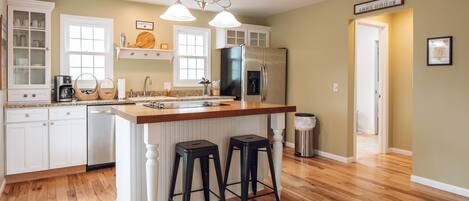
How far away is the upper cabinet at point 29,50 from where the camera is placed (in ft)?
13.0

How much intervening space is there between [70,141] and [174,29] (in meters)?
2.41

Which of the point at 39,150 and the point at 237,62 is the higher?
the point at 237,62

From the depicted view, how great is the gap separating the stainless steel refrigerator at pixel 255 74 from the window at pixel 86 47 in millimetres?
1938

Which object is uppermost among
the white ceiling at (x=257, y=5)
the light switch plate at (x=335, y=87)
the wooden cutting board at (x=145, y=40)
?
the white ceiling at (x=257, y=5)

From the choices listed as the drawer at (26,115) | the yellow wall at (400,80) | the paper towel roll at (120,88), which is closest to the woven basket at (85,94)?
the paper towel roll at (120,88)

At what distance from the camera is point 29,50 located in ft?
13.5

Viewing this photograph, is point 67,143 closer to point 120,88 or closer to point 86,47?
point 120,88

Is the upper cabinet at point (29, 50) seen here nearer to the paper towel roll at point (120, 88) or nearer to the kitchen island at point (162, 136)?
the paper towel roll at point (120, 88)

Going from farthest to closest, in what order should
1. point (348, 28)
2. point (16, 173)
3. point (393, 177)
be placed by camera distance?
1. point (348, 28)
2. point (393, 177)
3. point (16, 173)

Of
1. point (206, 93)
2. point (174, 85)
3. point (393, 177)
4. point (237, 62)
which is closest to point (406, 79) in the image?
point (393, 177)

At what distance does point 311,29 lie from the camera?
211 inches

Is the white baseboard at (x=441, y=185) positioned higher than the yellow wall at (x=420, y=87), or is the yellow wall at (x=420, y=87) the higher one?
the yellow wall at (x=420, y=87)

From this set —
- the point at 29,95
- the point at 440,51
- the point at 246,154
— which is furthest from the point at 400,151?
the point at 29,95

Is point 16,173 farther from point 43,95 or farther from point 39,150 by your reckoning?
point 43,95
